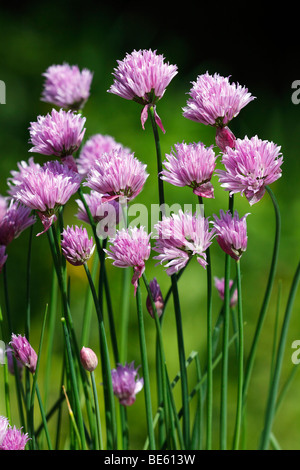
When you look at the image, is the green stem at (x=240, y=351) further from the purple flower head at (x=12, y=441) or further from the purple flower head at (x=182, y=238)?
the purple flower head at (x=12, y=441)

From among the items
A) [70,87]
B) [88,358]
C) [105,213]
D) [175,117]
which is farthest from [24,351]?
[175,117]

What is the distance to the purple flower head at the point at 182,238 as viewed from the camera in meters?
0.54

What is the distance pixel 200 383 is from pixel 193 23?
156cm

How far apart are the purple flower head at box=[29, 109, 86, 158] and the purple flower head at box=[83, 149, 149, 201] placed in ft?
0.14

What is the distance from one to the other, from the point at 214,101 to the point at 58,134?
153 millimetres

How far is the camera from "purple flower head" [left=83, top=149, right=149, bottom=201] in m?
0.56

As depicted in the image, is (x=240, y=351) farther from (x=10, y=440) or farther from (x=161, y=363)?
(x=10, y=440)

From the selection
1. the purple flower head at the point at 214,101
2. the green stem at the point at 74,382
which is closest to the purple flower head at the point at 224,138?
the purple flower head at the point at 214,101

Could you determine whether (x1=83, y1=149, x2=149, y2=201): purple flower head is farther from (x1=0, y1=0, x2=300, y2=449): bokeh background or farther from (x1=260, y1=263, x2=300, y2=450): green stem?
(x1=0, y1=0, x2=300, y2=449): bokeh background

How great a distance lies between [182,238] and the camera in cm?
54

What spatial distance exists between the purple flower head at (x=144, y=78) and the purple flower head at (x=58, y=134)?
5cm

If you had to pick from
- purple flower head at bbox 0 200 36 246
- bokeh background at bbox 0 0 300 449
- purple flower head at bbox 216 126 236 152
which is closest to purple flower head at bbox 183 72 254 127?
purple flower head at bbox 216 126 236 152

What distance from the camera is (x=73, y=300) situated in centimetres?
160
